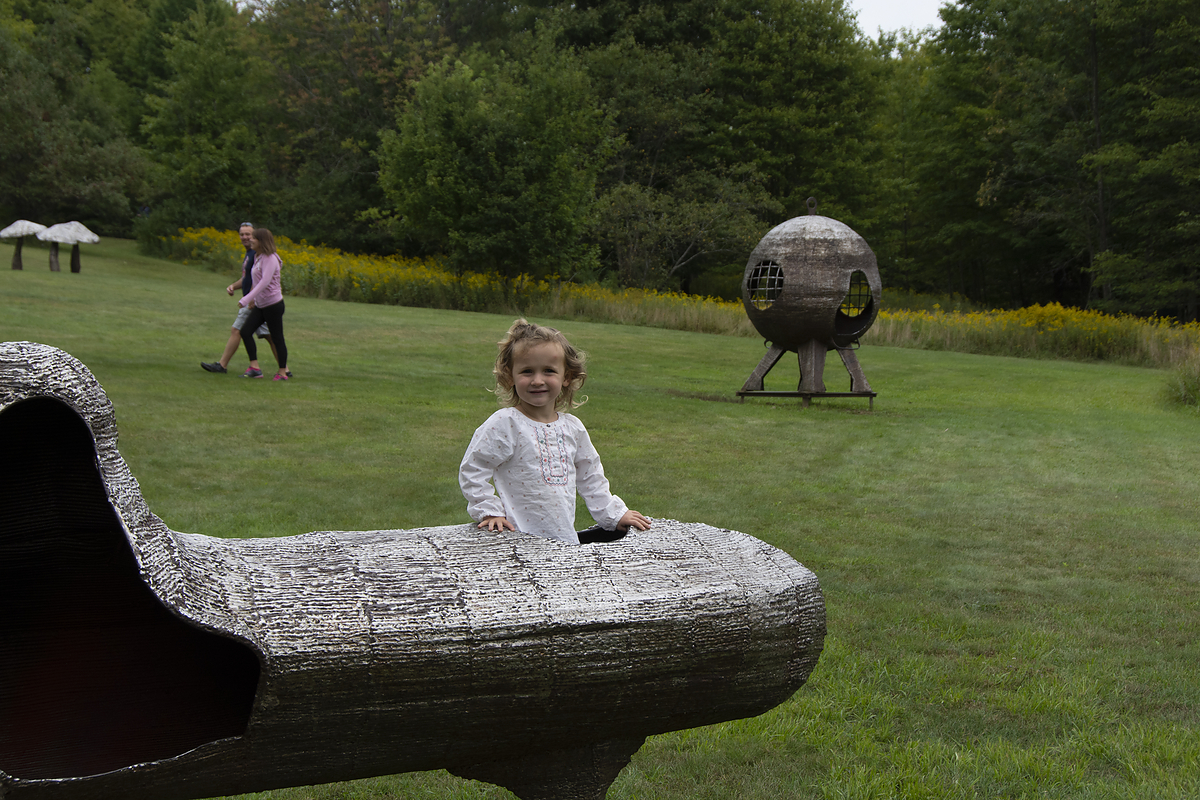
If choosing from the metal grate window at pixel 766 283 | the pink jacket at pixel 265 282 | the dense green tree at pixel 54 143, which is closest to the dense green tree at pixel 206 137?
the dense green tree at pixel 54 143

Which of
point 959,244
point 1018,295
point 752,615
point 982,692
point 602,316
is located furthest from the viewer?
point 1018,295

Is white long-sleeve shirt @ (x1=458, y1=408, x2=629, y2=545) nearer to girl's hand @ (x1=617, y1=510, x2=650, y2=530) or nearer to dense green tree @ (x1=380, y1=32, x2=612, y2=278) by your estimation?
girl's hand @ (x1=617, y1=510, x2=650, y2=530)

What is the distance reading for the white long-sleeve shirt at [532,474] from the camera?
308cm

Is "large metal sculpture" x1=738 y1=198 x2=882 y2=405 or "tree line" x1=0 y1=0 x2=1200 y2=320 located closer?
"large metal sculpture" x1=738 y1=198 x2=882 y2=405

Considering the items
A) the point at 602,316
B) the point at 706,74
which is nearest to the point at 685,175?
the point at 706,74

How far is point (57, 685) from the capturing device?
2.13 meters

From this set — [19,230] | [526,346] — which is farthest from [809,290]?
[19,230]

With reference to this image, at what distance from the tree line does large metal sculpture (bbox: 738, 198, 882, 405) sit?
1356 centimetres

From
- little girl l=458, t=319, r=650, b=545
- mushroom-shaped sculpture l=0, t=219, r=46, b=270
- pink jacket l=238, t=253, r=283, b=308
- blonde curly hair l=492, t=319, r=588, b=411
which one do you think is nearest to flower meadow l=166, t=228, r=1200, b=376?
mushroom-shaped sculpture l=0, t=219, r=46, b=270

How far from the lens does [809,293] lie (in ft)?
37.8

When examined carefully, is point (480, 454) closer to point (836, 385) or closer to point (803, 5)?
point (836, 385)

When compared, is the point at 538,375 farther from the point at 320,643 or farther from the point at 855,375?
the point at 855,375

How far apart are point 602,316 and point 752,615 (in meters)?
22.1

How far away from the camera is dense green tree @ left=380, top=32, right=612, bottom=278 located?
24516 mm
